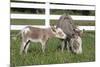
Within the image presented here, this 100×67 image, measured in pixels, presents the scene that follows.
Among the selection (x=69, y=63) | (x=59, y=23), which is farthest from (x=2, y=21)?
(x=69, y=63)

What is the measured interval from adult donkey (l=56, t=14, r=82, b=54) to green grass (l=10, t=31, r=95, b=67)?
66 millimetres

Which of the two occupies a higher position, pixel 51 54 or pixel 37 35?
pixel 37 35

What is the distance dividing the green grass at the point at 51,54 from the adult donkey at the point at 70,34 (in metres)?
0.07

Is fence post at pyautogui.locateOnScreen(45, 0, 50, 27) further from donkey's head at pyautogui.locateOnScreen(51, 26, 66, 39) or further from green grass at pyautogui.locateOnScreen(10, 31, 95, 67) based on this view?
green grass at pyautogui.locateOnScreen(10, 31, 95, 67)

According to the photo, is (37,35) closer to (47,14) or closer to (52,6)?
(47,14)

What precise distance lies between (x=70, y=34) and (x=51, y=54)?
0.38 metres

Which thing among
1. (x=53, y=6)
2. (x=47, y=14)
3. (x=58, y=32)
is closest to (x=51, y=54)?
(x=58, y=32)

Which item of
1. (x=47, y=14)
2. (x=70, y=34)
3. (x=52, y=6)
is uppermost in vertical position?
(x=52, y=6)

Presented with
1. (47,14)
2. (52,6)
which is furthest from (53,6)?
(47,14)

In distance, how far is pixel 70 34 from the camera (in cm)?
352

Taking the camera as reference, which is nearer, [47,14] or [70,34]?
[47,14]

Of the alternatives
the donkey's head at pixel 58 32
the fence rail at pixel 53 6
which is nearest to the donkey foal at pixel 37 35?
the donkey's head at pixel 58 32

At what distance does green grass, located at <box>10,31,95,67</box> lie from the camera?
319 centimetres

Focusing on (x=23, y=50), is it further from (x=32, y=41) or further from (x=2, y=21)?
(x=2, y=21)
